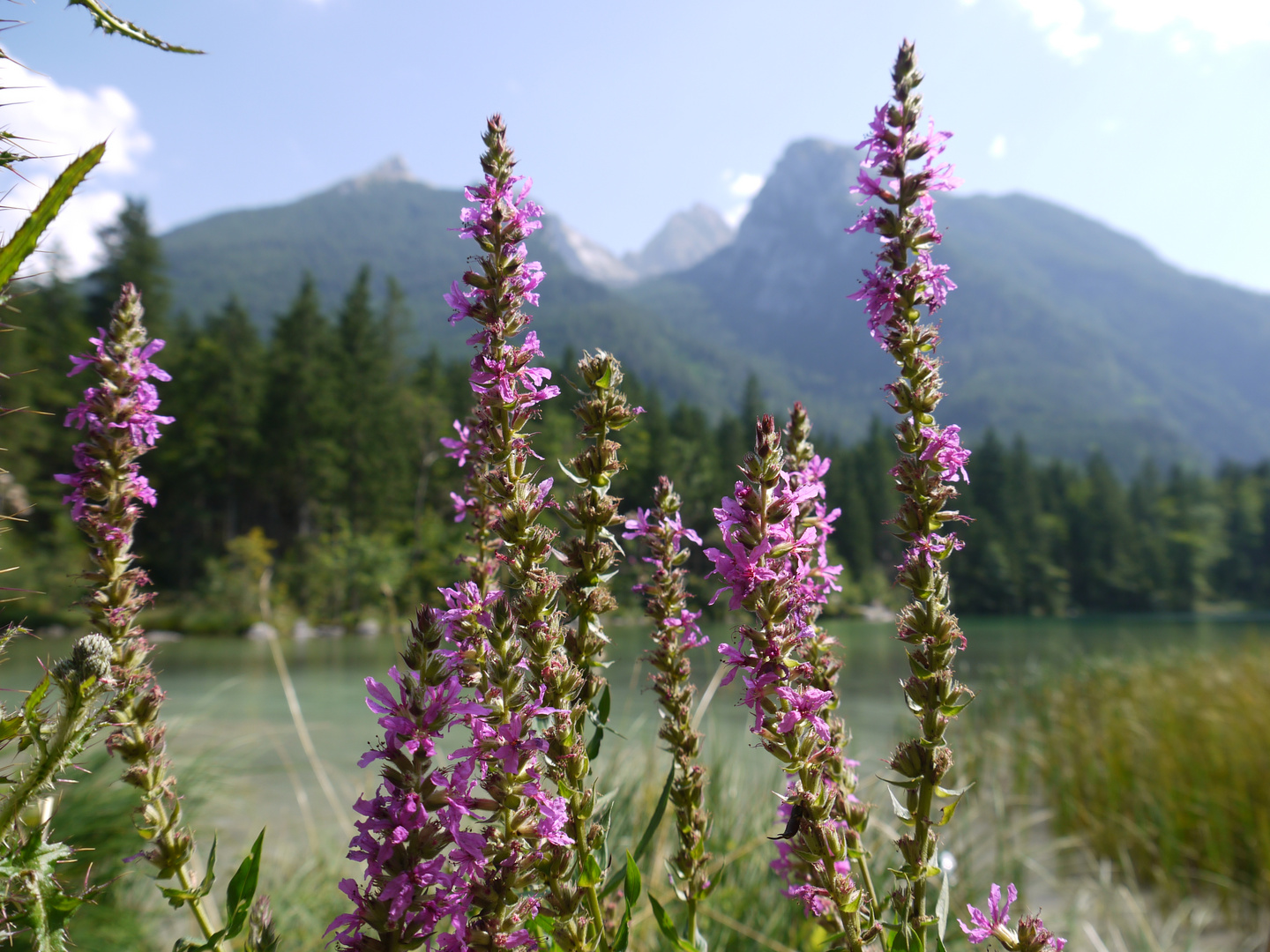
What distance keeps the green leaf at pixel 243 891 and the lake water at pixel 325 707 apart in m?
0.07

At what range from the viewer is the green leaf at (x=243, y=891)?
43.4 inches

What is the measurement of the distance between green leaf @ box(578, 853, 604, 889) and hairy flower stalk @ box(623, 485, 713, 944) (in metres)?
0.34

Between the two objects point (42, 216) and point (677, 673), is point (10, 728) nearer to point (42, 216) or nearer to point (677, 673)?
point (42, 216)

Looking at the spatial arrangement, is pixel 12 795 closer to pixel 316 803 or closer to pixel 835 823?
pixel 835 823

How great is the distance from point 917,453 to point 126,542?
1.65 metres

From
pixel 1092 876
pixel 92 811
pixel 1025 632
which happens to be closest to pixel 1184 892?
pixel 1092 876

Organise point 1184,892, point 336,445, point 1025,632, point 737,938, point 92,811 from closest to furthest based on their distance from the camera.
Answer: point 737,938
point 92,811
point 1184,892
point 1025,632
point 336,445

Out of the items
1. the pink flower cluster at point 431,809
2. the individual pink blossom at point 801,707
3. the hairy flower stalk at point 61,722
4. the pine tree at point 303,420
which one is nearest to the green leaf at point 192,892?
the pink flower cluster at point 431,809

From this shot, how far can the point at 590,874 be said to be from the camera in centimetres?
116

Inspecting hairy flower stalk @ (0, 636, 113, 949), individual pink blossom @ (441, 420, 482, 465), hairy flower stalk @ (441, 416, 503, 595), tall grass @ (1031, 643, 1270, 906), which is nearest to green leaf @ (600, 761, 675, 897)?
hairy flower stalk @ (441, 416, 503, 595)

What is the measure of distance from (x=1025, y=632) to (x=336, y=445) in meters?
50.9

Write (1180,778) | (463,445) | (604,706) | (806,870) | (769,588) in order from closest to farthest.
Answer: (769,588) < (604,706) < (806,870) < (463,445) < (1180,778)

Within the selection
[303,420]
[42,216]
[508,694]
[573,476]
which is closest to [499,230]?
[573,476]

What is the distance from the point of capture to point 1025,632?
5050 centimetres
